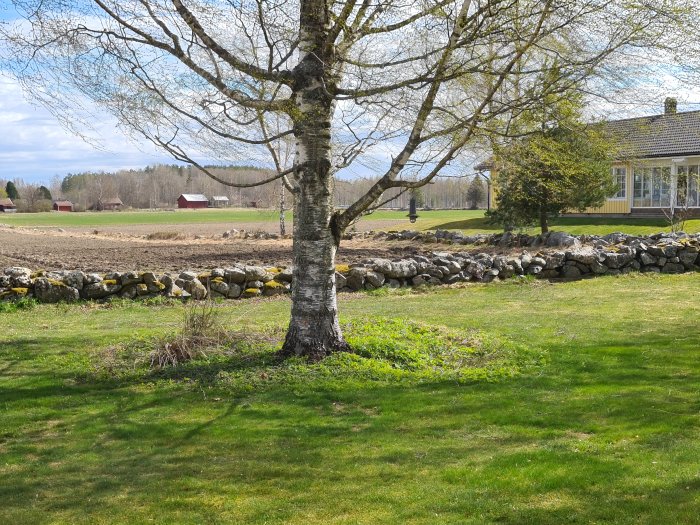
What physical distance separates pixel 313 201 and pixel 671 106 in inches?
179

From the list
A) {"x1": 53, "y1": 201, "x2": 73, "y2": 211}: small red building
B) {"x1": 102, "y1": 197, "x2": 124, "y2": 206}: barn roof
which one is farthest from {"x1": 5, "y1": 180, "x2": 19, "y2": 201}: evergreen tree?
{"x1": 102, "y1": 197, "x2": 124, "y2": 206}: barn roof

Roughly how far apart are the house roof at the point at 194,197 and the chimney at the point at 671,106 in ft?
398

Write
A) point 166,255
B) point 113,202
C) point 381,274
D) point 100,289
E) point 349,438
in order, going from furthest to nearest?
point 113,202 → point 166,255 → point 381,274 → point 100,289 → point 349,438

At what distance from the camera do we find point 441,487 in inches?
199

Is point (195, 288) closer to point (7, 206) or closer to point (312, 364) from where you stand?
point (312, 364)

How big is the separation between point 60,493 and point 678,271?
16600 mm

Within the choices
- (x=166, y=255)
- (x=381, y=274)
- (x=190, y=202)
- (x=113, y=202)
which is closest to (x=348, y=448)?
(x=381, y=274)

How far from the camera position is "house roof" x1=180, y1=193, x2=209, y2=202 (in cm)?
12769

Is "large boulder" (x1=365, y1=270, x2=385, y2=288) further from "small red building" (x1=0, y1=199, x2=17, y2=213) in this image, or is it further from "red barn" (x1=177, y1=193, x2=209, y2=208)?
"red barn" (x1=177, y1=193, x2=209, y2=208)

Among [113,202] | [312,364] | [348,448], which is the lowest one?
[348,448]

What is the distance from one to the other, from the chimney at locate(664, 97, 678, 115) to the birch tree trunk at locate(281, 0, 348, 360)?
12.2ft

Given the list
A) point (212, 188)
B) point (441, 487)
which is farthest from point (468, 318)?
point (212, 188)

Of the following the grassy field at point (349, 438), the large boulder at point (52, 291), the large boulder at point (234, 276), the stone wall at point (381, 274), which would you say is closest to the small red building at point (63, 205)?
the stone wall at point (381, 274)

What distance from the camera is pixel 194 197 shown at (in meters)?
130
